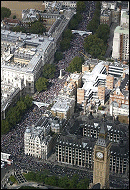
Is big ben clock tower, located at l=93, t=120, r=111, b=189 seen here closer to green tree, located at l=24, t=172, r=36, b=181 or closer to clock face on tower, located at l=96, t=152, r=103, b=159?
clock face on tower, located at l=96, t=152, r=103, b=159

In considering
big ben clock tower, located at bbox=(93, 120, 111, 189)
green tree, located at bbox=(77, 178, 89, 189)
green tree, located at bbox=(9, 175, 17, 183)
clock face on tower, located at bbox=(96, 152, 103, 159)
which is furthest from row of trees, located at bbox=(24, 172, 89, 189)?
clock face on tower, located at bbox=(96, 152, 103, 159)

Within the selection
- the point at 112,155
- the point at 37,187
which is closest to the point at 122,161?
the point at 112,155

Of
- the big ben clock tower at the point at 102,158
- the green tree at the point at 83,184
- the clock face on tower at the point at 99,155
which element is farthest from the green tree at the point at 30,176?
the clock face on tower at the point at 99,155

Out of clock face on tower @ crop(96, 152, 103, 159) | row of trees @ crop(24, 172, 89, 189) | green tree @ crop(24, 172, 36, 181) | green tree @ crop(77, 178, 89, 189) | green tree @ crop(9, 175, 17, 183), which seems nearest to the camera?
clock face on tower @ crop(96, 152, 103, 159)

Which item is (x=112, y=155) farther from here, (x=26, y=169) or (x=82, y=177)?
(x=26, y=169)

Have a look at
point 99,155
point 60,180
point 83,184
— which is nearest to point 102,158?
point 99,155

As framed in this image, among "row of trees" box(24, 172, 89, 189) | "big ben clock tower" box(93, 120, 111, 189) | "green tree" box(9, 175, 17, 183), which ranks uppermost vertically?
"big ben clock tower" box(93, 120, 111, 189)

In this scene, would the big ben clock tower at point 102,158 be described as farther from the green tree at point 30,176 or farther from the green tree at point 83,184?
the green tree at point 30,176
